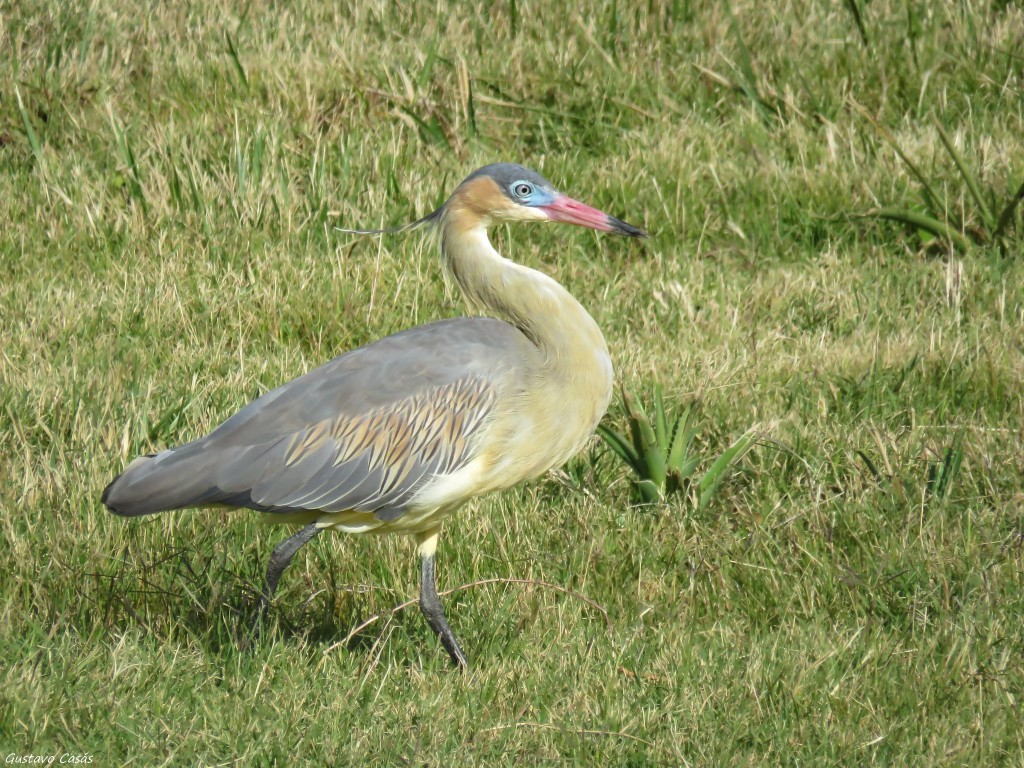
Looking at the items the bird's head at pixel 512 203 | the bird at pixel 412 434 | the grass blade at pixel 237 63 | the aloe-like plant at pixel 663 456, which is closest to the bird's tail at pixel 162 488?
the bird at pixel 412 434

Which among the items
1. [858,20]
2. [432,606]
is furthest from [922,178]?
[432,606]

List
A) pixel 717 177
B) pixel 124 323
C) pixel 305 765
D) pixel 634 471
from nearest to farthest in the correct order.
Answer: pixel 305 765
pixel 634 471
pixel 124 323
pixel 717 177

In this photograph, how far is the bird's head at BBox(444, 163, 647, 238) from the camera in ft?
15.8

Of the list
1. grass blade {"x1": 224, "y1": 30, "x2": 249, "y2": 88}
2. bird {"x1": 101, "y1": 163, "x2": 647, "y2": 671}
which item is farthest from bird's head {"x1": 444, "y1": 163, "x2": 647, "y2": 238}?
grass blade {"x1": 224, "y1": 30, "x2": 249, "y2": 88}

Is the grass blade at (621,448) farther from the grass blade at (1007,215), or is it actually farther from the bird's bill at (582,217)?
the grass blade at (1007,215)

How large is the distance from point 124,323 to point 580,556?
2535 millimetres

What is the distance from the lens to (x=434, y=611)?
Result: 14.7 ft

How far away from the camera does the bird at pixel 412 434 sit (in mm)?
4281

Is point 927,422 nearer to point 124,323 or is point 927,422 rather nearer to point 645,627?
point 645,627

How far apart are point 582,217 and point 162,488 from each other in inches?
67.3

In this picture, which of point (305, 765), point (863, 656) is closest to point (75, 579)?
point (305, 765)

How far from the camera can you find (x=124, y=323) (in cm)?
616

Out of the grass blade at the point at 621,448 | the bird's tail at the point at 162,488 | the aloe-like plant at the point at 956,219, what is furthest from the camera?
the aloe-like plant at the point at 956,219

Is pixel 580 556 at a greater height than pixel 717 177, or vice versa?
pixel 717 177
